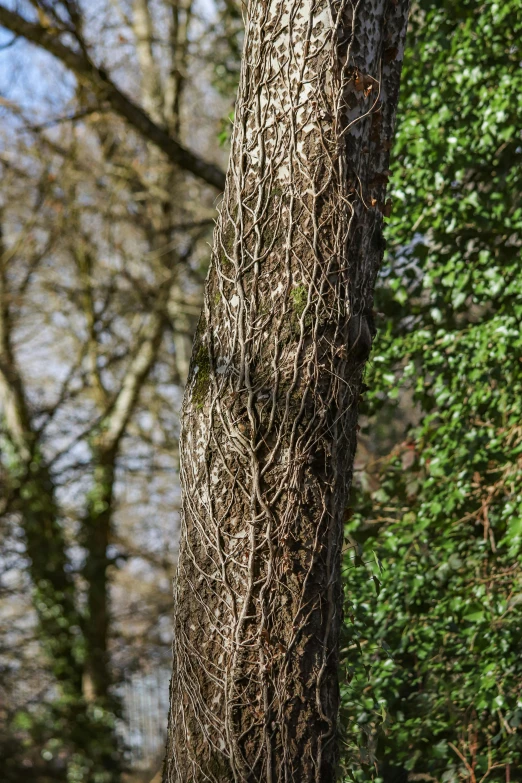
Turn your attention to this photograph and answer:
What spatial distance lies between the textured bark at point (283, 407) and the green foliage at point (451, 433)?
1.32 metres

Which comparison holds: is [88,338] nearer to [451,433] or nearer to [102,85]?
[102,85]

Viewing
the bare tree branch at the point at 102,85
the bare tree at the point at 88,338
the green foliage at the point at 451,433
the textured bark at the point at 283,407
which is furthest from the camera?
the bare tree at the point at 88,338

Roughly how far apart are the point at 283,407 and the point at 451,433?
1934 mm

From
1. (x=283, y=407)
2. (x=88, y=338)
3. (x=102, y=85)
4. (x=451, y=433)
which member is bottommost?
(x=283, y=407)

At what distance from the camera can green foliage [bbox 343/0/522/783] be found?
3.59 m

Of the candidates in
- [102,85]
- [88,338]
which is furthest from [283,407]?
[88,338]

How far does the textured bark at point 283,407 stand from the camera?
7.23ft

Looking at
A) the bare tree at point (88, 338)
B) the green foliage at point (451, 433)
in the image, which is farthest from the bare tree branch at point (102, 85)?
the green foliage at point (451, 433)

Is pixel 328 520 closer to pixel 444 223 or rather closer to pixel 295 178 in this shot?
pixel 295 178

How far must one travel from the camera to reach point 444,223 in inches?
164

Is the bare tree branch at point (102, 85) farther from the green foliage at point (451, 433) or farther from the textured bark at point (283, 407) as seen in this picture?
the textured bark at point (283, 407)

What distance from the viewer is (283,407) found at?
225 centimetres

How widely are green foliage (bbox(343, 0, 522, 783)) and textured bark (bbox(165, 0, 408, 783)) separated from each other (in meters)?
1.32

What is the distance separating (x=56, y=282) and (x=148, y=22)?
10.0ft
